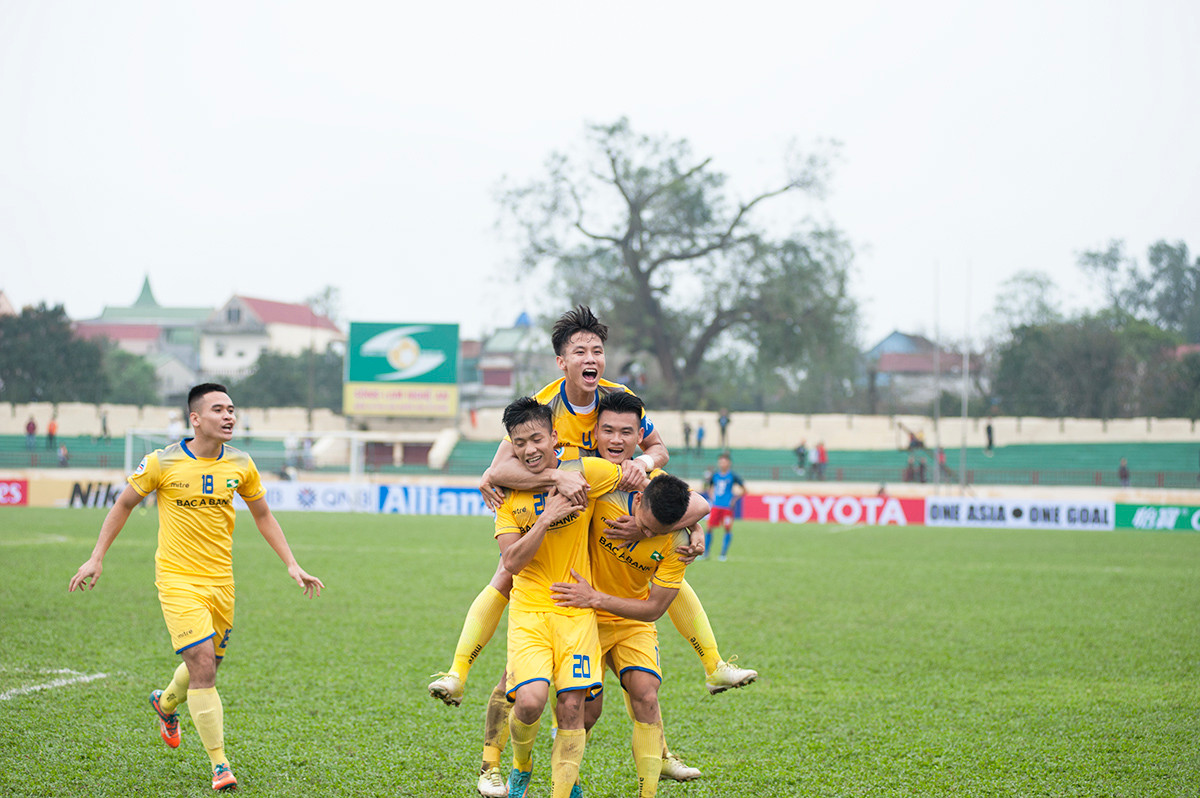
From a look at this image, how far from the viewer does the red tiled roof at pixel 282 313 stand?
8112cm

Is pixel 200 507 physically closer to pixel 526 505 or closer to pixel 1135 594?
pixel 526 505

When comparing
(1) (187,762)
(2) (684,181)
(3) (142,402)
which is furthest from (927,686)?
(3) (142,402)

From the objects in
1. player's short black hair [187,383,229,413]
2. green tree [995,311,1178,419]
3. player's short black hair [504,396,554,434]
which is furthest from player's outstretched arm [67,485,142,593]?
green tree [995,311,1178,419]

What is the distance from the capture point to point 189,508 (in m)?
5.29

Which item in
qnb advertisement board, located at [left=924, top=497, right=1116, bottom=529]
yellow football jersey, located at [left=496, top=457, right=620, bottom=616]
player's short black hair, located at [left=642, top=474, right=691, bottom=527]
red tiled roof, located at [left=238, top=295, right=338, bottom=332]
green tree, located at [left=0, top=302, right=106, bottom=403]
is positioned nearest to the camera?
player's short black hair, located at [left=642, top=474, right=691, bottom=527]

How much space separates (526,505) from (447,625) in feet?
20.6

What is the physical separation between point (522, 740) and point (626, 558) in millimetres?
961

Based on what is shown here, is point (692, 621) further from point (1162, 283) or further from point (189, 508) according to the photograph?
point (1162, 283)

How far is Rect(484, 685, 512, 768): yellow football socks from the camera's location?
189 inches

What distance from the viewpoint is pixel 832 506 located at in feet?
93.0

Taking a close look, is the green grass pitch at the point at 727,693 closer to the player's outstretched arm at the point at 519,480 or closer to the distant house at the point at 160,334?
the player's outstretched arm at the point at 519,480

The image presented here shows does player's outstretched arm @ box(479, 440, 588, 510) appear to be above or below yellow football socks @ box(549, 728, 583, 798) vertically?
above

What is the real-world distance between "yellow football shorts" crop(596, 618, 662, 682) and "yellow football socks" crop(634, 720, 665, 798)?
25 centimetres

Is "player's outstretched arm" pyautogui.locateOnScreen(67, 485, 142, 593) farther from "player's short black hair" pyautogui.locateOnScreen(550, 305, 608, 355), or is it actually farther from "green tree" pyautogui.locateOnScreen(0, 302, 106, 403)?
"green tree" pyautogui.locateOnScreen(0, 302, 106, 403)
